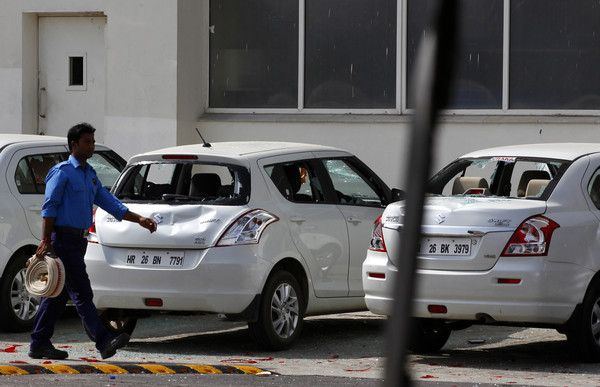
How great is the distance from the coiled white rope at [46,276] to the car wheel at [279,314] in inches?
60.9

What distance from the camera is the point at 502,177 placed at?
368 inches

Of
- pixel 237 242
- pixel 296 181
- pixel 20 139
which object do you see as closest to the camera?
pixel 237 242

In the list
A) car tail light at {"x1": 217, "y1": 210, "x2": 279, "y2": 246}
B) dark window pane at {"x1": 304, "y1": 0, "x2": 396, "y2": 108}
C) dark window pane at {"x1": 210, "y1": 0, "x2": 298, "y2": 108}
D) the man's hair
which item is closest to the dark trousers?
the man's hair

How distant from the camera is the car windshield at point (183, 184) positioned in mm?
9305

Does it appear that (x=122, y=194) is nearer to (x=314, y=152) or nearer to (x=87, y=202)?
(x=87, y=202)

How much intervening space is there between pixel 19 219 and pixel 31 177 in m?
0.52

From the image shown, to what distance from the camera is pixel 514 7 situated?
49.4 feet

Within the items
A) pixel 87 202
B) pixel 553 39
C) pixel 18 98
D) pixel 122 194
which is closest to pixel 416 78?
pixel 87 202

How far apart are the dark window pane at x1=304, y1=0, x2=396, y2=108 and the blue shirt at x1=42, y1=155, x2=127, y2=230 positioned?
7.47 metres

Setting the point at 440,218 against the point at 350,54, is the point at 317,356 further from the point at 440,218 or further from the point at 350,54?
the point at 350,54

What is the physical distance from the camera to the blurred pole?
1528mm

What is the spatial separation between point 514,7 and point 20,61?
22.4 ft

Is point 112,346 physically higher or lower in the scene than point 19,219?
lower

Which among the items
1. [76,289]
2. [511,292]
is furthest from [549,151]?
[76,289]
